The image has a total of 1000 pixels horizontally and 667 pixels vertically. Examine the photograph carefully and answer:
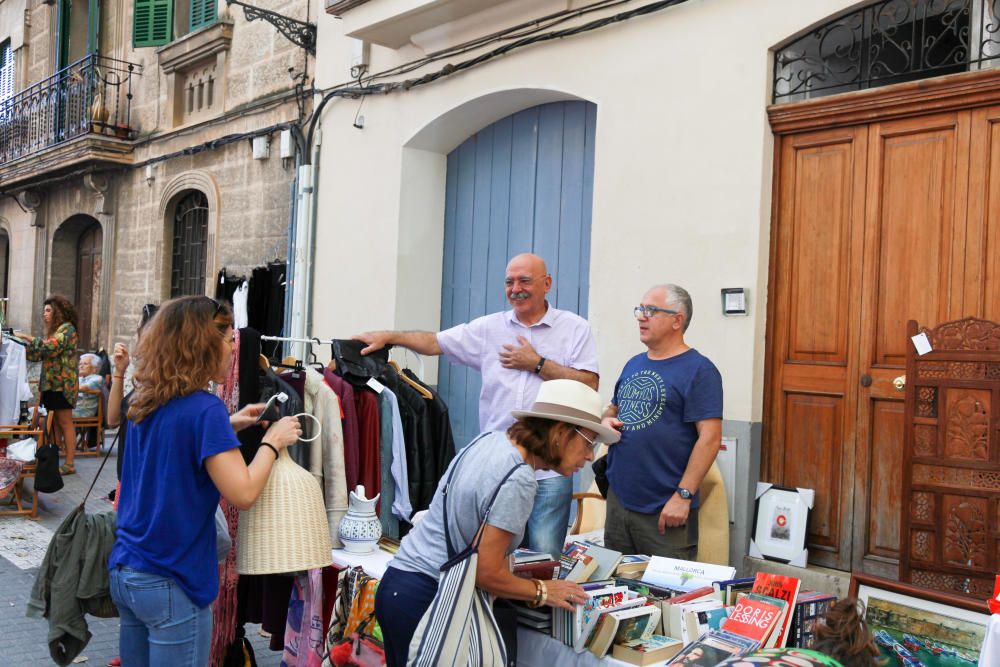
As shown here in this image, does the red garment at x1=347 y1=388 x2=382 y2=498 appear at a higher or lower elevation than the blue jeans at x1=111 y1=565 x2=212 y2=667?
higher

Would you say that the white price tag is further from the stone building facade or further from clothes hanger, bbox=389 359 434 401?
the stone building facade

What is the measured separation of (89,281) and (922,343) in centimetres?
1329

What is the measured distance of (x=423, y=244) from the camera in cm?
818

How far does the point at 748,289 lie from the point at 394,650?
3262 millimetres

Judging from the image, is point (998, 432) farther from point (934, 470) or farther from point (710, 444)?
point (710, 444)

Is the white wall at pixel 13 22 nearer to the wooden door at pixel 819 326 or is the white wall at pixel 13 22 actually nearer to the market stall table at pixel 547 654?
the wooden door at pixel 819 326

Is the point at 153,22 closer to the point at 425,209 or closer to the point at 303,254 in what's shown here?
the point at 303,254

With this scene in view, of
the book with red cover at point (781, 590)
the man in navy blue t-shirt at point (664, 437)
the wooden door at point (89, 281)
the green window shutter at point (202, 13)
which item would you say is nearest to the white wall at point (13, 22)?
the wooden door at point (89, 281)

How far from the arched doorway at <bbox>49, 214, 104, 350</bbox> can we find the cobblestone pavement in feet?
20.4

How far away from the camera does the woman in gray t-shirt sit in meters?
2.68

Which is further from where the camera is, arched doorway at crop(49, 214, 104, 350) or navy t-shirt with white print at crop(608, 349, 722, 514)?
arched doorway at crop(49, 214, 104, 350)

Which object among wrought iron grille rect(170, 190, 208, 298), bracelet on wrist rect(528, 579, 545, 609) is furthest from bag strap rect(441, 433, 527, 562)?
wrought iron grille rect(170, 190, 208, 298)

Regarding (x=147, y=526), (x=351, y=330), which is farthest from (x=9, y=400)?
(x=147, y=526)

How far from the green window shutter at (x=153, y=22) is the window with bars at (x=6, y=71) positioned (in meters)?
6.33
